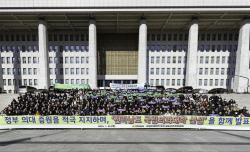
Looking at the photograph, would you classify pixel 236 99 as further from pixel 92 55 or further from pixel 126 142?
pixel 92 55

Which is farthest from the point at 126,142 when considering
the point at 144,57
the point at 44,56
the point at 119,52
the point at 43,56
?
the point at 119,52

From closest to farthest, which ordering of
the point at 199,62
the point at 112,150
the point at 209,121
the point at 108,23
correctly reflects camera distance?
the point at 112,150
the point at 209,121
the point at 108,23
the point at 199,62

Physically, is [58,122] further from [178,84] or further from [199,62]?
[199,62]

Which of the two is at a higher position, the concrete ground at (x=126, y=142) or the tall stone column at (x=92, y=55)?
the tall stone column at (x=92, y=55)

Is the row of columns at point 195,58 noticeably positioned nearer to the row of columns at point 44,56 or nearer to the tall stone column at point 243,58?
the tall stone column at point 243,58

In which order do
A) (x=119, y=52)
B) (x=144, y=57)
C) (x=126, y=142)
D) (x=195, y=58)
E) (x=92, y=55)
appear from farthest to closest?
1. (x=119, y=52)
2. (x=92, y=55)
3. (x=144, y=57)
4. (x=195, y=58)
5. (x=126, y=142)

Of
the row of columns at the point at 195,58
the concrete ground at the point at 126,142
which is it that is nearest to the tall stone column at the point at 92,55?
the row of columns at the point at 195,58

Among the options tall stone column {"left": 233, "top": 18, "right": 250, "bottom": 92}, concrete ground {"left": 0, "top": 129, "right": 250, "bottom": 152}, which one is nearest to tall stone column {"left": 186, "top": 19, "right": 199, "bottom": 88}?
tall stone column {"left": 233, "top": 18, "right": 250, "bottom": 92}

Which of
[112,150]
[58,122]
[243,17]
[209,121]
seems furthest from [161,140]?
[243,17]

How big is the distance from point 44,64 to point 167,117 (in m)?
33.1

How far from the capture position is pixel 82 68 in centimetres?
3959

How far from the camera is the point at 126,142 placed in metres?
8.87

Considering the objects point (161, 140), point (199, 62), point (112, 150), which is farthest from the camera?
point (199, 62)

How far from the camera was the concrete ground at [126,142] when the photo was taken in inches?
313
